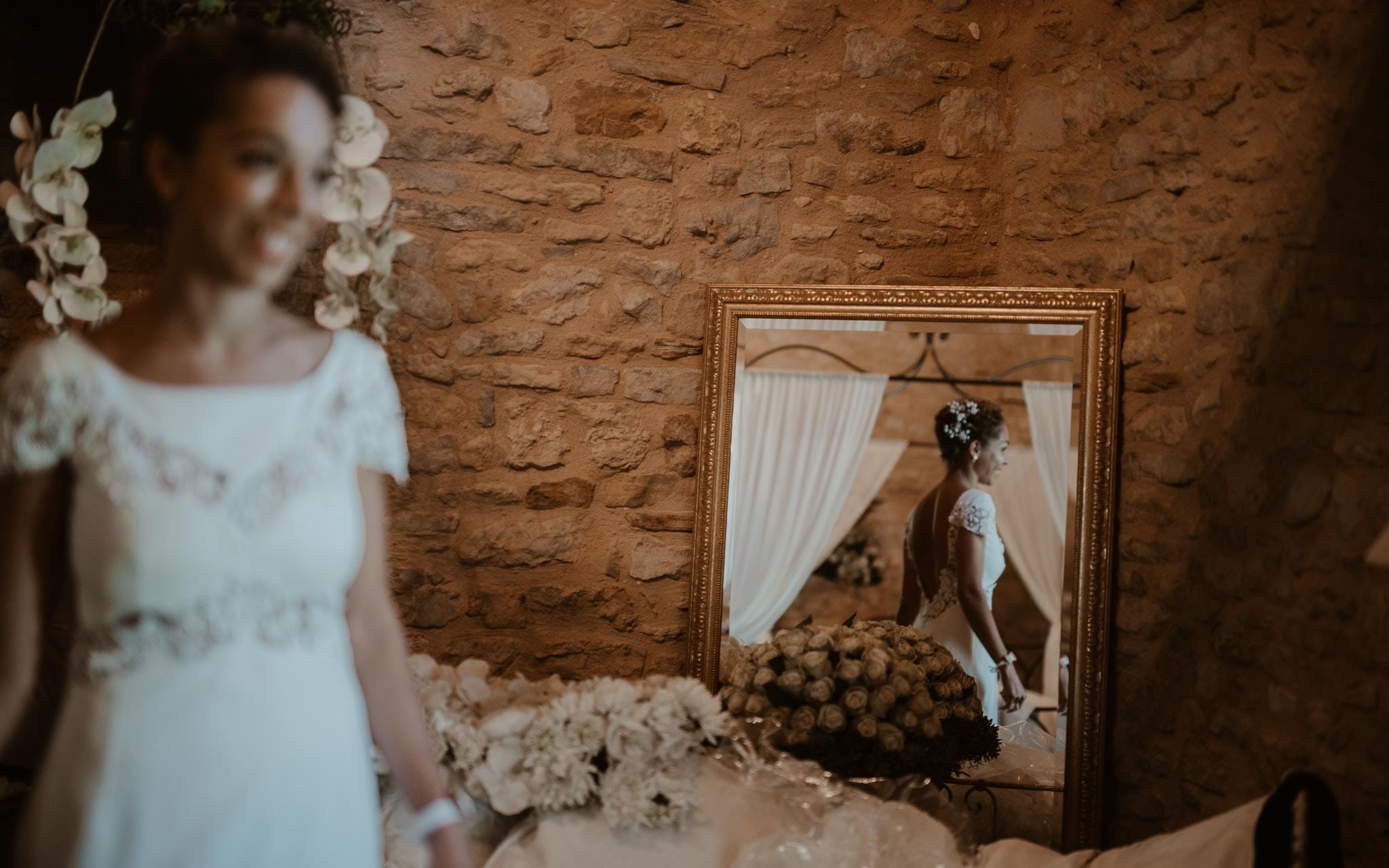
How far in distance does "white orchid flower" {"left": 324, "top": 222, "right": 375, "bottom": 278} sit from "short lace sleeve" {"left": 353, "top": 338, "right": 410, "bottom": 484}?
2.03ft

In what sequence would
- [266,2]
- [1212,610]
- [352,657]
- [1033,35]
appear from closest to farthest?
[352,657], [1212,610], [266,2], [1033,35]

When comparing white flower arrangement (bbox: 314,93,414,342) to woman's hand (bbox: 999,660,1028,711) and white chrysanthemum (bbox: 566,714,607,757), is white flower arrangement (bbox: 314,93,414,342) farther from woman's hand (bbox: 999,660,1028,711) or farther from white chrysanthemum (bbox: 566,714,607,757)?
woman's hand (bbox: 999,660,1028,711)

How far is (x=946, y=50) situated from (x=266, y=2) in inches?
69.2

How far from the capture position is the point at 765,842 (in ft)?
6.52

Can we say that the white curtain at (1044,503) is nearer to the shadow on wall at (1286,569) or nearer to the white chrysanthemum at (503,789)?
the shadow on wall at (1286,569)

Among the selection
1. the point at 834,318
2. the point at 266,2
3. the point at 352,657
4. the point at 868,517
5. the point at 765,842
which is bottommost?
the point at 765,842

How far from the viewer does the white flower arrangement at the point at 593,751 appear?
2.02 m

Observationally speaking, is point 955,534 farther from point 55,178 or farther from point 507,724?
point 55,178

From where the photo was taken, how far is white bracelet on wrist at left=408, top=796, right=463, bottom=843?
1.30 metres

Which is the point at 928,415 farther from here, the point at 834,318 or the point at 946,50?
the point at 946,50

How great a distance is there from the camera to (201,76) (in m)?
1.19

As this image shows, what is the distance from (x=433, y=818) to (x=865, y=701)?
3.75ft

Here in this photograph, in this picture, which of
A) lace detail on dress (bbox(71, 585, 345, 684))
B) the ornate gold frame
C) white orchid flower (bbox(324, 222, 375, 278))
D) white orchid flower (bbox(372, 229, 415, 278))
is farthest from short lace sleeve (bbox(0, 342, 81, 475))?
the ornate gold frame

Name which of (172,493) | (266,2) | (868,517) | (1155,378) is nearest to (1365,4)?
(1155,378)
